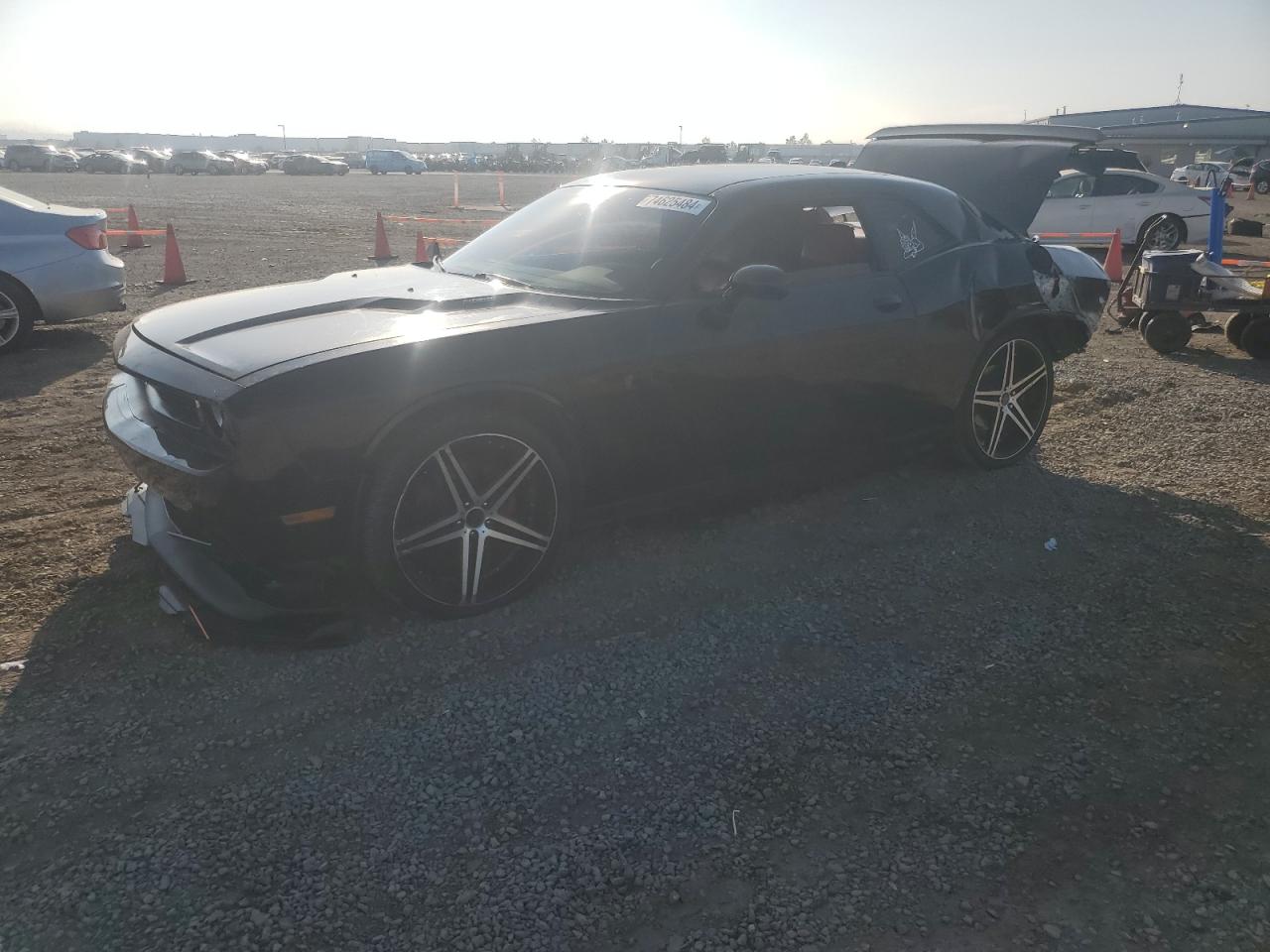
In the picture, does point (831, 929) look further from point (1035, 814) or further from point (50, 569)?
point (50, 569)

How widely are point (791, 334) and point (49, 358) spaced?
20.5ft

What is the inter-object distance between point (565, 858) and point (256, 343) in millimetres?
2079

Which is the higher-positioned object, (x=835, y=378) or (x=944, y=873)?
(x=835, y=378)

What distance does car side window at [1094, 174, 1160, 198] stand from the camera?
621 inches

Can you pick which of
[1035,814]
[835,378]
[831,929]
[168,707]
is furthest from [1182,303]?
[168,707]

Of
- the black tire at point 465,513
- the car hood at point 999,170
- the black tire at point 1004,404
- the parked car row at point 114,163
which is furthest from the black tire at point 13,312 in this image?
the parked car row at point 114,163

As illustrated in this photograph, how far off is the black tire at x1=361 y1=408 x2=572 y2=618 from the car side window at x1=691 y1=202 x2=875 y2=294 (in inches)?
43.3

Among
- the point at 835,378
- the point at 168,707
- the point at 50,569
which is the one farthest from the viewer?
the point at 835,378

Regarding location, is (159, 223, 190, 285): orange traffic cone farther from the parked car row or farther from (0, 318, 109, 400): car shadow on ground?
the parked car row

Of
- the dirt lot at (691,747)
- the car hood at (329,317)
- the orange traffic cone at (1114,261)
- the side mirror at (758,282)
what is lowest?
the dirt lot at (691,747)

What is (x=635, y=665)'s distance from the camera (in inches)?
135

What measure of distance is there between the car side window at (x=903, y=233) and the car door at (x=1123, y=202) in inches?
484

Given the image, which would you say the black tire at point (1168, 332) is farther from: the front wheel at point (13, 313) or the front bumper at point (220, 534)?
the front wheel at point (13, 313)

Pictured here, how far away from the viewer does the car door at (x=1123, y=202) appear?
15.7 m
